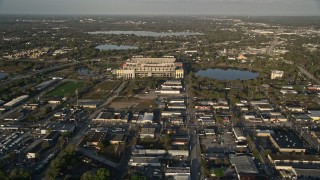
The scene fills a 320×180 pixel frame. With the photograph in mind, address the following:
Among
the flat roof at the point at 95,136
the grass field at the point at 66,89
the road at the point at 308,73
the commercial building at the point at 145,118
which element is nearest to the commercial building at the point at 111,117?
the commercial building at the point at 145,118

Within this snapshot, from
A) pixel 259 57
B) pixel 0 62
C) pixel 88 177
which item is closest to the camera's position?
pixel 88 177

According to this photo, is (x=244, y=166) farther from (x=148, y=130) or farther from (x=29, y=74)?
(x=29, y=74)

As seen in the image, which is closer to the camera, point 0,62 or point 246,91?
point 246,91

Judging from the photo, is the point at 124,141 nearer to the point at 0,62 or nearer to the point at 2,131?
the point at 2,131

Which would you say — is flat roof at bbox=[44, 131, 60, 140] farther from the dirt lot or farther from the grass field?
the grass field

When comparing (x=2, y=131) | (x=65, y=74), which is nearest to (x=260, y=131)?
(x=2, y=131)

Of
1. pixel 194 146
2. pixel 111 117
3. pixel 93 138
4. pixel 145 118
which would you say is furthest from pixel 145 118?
pixel 194 146

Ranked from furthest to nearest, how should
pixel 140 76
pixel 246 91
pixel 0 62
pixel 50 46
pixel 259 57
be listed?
pixel 50 46, pixel 259 57, pixel 0 62, pixel 140 76, pixel 246 91
